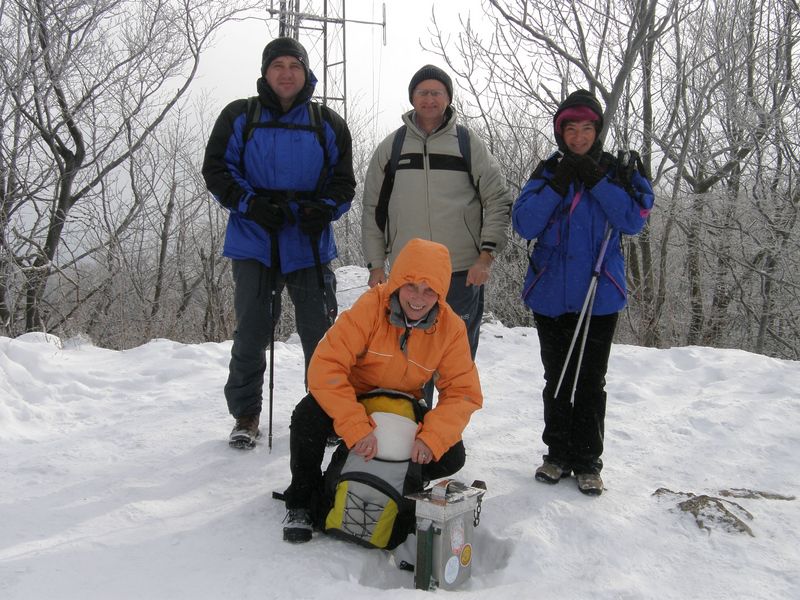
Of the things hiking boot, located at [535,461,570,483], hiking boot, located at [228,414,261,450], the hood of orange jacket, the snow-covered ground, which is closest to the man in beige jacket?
the hood of orange jacket

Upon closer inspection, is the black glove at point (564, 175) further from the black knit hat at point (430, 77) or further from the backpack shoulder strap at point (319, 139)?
the backpack shoulder strap at point (319, 139)

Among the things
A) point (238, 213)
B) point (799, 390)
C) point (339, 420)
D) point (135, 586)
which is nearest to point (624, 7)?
point (799, 390)

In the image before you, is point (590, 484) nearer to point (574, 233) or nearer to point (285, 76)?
point (574, 233)

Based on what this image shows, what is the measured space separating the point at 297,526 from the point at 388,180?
1.90 metres

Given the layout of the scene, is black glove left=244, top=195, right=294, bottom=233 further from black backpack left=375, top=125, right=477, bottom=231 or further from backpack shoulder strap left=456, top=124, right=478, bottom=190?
backpack shoulder strap left=456, top=124, right=478, bottom=190

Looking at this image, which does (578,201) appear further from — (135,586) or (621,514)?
(135,586)

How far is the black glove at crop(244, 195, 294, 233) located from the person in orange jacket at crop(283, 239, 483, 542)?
929mm

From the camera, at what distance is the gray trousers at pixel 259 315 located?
359cm

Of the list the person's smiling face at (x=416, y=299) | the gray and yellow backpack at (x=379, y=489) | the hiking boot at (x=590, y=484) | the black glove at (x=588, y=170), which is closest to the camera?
the gray and yellow backpack at (x=379, y=489)

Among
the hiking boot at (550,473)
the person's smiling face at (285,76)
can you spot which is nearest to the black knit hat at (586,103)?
the person's smiling face at (285,76)

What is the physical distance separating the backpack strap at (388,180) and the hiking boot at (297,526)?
167 cm

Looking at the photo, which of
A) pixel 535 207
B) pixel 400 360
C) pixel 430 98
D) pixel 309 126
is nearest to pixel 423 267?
pixel 400 360

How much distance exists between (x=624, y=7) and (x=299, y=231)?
6.90 metres

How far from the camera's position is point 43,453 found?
11.4 feet
